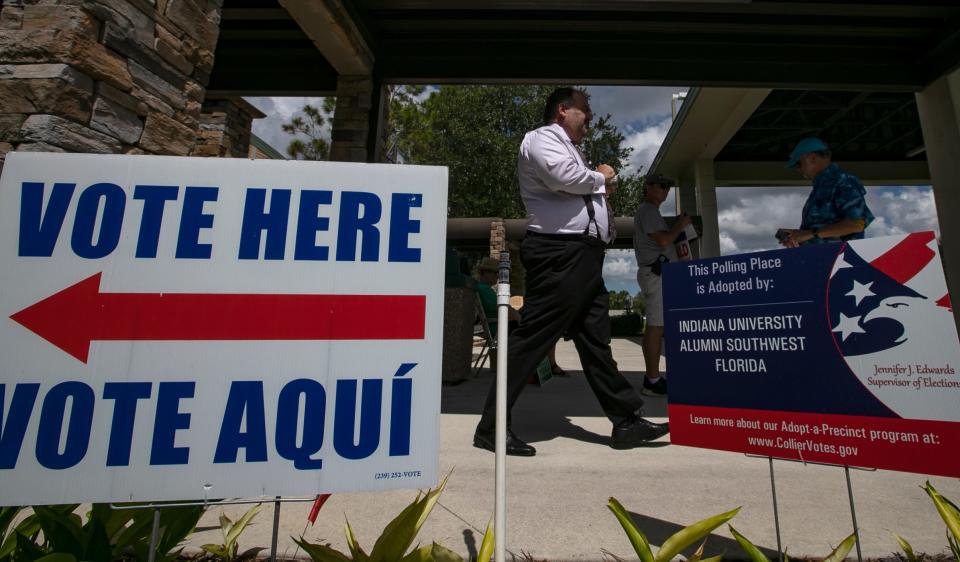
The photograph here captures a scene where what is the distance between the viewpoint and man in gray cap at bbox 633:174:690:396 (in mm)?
3531

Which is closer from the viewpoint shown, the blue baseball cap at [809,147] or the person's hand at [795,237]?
the person's hand at [795,237]

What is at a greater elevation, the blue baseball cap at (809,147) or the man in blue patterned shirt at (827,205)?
the blue baseball cap at (809,147)

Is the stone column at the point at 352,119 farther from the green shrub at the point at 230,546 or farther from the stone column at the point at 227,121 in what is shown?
the green shrub at the point at 230,546

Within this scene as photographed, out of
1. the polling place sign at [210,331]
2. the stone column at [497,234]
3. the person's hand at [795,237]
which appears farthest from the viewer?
the stone column at [497,234]

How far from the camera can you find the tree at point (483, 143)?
17328 millimetres

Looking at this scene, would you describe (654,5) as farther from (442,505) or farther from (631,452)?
(442,505)

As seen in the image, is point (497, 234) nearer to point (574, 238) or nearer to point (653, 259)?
point (653, 259)

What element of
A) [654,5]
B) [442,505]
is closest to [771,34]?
[654,5]

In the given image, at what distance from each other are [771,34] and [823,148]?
2.64 metres

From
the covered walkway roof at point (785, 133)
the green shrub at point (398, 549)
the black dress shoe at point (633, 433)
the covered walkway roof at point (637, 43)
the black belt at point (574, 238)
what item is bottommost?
the green shrub at point (398, 549)

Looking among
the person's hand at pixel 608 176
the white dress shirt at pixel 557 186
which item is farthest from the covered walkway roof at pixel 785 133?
the white dress shirt at pixel 557 186

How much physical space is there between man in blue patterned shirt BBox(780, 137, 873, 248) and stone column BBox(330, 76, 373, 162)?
3434 millimetres

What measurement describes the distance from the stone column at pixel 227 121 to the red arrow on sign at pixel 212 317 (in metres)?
5.45

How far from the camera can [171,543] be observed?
3.75ft
